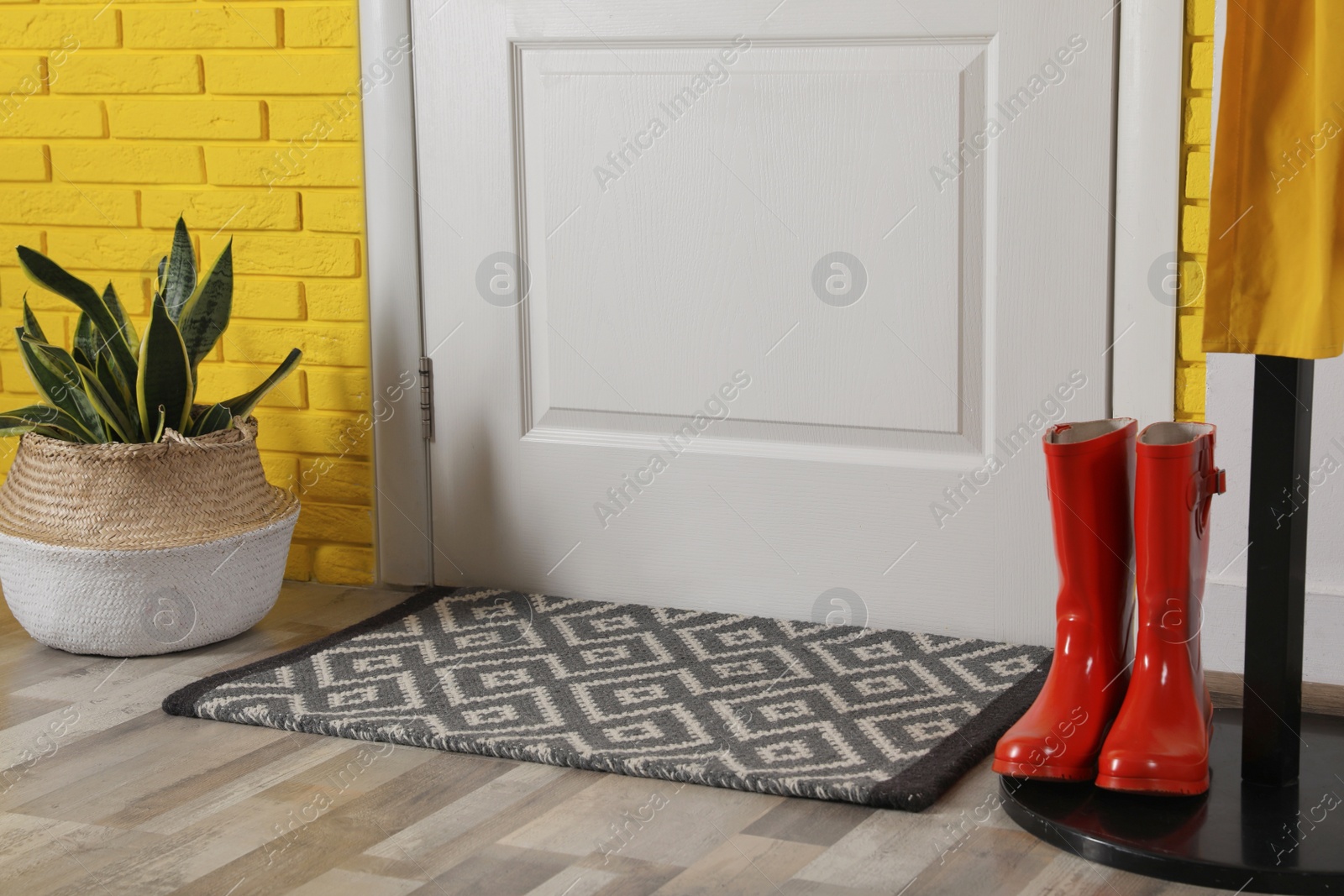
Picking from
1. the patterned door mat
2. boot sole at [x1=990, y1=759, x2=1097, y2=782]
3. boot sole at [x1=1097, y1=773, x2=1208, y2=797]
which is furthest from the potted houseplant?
boot sole at [x1=1097, y1=773, x2=1208, y2=797]

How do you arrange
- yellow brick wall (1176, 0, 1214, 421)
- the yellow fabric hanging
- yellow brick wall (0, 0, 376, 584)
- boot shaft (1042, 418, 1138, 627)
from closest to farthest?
the yellow fabric hanging → boot shaft (1042, 418, 1138, 627) → yellow brick wall (1176, 0, 1214, 421) → yellow brick wall (0, 0, 376, 584)

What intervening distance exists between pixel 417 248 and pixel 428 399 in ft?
0.74

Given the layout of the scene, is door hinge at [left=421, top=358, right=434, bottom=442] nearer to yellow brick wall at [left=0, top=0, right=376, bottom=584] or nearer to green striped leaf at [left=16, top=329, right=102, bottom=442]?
yellow brick wall at [left=0, top=0, right=376, bottom=584]

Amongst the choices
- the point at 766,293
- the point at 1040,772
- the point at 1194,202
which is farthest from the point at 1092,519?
the point at 766,293

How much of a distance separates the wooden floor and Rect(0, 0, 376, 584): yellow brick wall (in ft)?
2.18

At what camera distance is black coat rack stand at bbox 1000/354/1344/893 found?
1321mm

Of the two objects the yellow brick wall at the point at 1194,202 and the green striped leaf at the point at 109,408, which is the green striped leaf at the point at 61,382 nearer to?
the green striped leaf at the point at 109,408

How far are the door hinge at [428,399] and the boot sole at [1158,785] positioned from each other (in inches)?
48.0

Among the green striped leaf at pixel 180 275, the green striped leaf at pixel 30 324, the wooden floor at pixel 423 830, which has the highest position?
the green striped leaf at pixel 180 275

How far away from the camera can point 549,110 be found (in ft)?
7.05

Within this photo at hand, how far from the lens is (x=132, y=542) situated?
1.98 m

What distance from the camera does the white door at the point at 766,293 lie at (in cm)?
191

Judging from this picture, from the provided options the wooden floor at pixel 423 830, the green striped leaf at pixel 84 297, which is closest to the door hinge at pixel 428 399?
the green striped leaf at pixel 84 297

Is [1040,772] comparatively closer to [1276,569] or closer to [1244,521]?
[1276,569]
